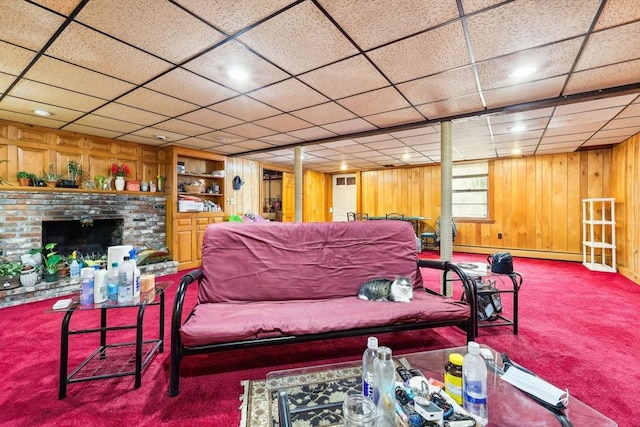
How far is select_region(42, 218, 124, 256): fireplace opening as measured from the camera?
414 cm

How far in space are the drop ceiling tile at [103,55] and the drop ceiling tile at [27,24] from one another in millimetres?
67

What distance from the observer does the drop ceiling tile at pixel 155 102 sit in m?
2.87

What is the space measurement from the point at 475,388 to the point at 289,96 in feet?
9.23

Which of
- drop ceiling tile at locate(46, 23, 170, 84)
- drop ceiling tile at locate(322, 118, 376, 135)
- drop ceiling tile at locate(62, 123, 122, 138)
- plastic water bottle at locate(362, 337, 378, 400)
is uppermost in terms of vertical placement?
drop ceiling tile at locate(322, 118, 376, 135)

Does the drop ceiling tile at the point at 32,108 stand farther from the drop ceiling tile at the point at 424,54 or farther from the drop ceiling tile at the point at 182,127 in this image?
the drop ceiling tile at the point at 424,54

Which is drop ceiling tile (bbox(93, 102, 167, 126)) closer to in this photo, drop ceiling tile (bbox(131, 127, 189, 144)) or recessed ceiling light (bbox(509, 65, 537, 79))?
drop ceiling tile (bbox(131, 127, 189, 144))

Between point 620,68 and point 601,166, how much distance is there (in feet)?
14.3

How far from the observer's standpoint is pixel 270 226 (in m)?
2.39

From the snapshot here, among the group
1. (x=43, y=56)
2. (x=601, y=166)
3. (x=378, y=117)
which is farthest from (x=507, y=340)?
(x=601, y=166)

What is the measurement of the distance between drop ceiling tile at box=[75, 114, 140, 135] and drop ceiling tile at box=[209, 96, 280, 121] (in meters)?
1.47

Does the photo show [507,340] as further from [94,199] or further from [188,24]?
[94,199]

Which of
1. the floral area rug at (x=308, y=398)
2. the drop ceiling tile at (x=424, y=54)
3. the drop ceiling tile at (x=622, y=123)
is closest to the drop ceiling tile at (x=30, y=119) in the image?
the drop ceiling tile at (x=424, y=54)

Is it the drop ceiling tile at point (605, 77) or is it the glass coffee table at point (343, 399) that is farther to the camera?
the drop ceiling tile at point (605, 77)

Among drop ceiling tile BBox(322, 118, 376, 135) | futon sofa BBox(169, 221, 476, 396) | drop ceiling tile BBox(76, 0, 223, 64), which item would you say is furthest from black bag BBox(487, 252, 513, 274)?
drop ceiling tile BBox(76, 0, 223, 64)
